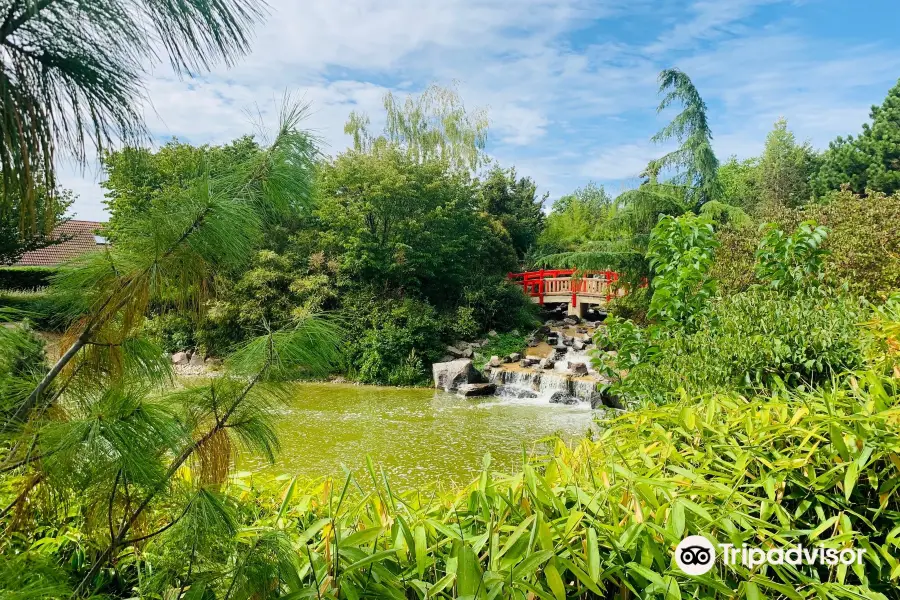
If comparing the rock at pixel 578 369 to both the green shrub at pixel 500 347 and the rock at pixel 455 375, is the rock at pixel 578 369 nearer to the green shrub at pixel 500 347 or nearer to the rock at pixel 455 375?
the rock at pixel 455 375

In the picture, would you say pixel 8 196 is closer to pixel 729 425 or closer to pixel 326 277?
pixel 729 425

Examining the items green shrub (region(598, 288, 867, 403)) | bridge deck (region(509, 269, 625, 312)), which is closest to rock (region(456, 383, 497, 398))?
bridge deck (region(509, 269, 625, 312))

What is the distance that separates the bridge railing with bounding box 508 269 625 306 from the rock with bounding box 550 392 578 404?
6509mm

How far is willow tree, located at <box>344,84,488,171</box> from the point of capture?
22.4 m

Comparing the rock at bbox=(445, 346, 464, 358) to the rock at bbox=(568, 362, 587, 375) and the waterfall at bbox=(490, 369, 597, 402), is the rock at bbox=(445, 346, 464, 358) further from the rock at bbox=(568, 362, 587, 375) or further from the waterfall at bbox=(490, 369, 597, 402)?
the rock at bbox=(568, 362, 587, 375)

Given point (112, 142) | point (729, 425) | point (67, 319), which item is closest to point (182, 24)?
point (112, 142)

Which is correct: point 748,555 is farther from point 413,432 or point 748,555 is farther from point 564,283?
point 564,283

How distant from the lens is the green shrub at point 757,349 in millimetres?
3293

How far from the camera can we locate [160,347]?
5.69 feet

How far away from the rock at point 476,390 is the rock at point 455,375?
0.35 metres

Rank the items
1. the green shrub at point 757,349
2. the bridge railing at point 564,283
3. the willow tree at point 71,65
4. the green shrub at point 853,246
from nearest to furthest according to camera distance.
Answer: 1. the willow tree at point 71,65
2. the green shrub at point 757,349
3. the green shrub at point 853,246
4. the bridge railing at point 564,283

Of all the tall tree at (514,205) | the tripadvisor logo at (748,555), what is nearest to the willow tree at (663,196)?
the tall tree at (514,205)

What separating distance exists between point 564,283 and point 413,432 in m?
11.9

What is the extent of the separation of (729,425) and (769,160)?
107ft
